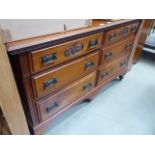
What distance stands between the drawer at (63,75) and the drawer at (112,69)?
222 millimetres

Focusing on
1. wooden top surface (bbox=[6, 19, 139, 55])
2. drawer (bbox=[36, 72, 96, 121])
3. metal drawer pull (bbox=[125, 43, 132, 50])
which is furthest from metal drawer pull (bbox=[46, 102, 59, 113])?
metal drawer pull (bbox=[125, 43, 132, 50])

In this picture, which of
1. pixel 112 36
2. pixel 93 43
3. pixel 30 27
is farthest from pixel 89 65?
pixel 30 27

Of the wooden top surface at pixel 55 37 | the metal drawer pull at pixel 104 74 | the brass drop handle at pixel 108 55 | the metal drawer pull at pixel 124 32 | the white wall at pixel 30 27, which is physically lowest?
the metal drawer pull at pixel 104 74

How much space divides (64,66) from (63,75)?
0.25 feet

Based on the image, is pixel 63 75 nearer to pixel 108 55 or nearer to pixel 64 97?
pixel 64 97

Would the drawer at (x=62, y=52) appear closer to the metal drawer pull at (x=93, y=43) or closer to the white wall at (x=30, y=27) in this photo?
the metal drawer pull at (x=93, y=43)

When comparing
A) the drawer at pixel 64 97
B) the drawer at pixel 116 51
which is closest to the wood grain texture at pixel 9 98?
the drawer at pixel 64 97

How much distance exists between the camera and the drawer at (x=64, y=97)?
113cm

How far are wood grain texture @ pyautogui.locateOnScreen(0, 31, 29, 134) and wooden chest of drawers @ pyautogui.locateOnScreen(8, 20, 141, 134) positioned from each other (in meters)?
0.10

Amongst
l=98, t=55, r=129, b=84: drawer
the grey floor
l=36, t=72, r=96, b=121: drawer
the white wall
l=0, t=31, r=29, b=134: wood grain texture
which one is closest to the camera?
l=0, t=31, r=29, b=134: wood grain texture

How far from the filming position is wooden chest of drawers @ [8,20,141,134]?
87cm

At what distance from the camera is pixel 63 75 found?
1.11 m

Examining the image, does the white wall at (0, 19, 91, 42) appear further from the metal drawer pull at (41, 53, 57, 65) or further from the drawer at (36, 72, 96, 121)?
the drawer at (36, 72, 96, 121)
